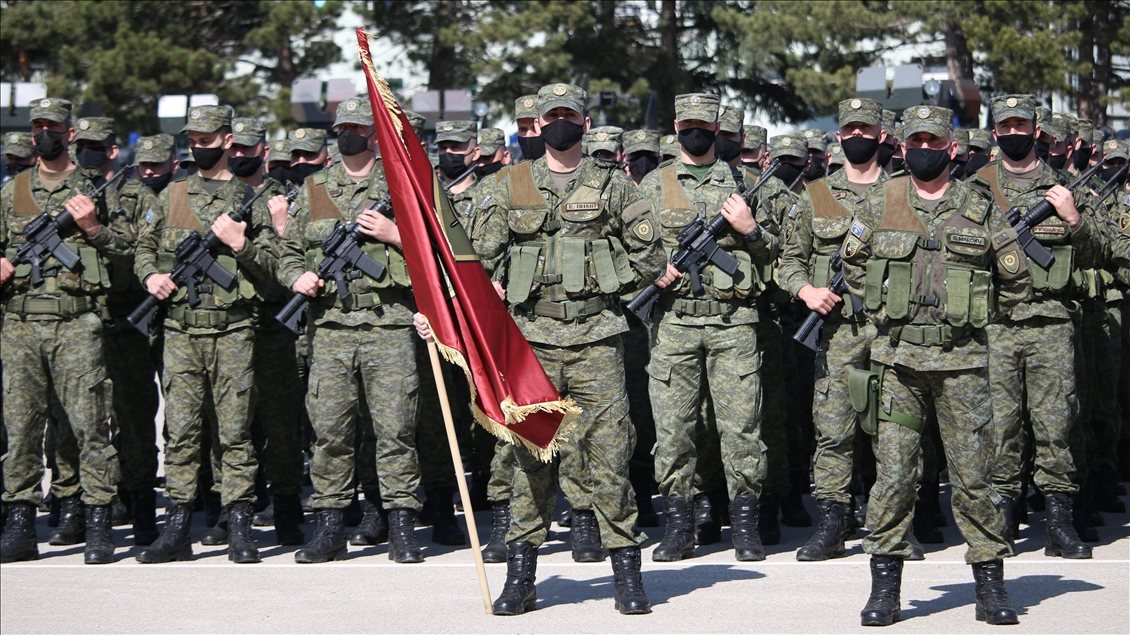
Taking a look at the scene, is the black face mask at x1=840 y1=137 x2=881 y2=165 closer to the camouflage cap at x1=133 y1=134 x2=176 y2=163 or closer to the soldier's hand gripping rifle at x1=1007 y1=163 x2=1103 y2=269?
the soldier's hand gripping rifle at x1=1007 y1=163 x2=1103 y2=269

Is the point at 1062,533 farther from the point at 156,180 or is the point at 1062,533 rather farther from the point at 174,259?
the point at 156,180

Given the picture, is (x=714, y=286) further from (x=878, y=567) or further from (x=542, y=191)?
(x=878, y=567)

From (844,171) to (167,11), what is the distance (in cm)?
2344

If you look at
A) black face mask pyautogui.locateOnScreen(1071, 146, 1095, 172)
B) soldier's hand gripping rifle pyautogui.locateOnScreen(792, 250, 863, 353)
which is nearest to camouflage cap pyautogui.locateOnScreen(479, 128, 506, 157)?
soldier's hand gripping rifle pyautogui.locateOnScreen(792, 250, 863, 353)

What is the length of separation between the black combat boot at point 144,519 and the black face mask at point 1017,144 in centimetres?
573

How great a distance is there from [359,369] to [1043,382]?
401cm

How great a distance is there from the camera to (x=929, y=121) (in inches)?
263

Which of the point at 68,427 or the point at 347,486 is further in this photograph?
the point at 68,427

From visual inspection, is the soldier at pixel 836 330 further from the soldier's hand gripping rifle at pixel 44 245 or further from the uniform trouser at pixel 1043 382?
the soldier's hand gripping rifle at pixel 44 245

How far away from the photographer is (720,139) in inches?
348

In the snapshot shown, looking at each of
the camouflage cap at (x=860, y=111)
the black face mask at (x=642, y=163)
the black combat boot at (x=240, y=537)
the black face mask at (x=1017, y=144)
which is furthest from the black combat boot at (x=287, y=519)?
the black face mask at (x=1017, y=144)

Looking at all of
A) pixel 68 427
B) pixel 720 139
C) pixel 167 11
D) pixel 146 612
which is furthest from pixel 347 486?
pixel 167 11

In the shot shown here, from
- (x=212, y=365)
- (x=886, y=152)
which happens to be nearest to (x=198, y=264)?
(x=212, y=365)

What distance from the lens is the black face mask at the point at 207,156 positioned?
8539 mm
